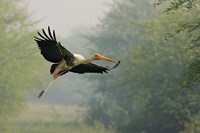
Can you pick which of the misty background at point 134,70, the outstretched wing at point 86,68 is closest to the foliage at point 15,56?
the misty background at point 134,70

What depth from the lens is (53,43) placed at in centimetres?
798

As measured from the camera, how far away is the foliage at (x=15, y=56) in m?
46.6

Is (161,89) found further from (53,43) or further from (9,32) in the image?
(53,43)

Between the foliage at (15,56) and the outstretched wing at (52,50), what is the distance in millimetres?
38205

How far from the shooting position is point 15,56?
156 feet

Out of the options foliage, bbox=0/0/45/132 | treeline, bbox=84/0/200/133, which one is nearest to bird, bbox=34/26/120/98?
treeline, bbox=84/0/200/133

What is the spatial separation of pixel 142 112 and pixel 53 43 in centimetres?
3055

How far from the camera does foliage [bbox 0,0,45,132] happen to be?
153 ft

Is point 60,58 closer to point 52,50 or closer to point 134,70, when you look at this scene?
point 52,50

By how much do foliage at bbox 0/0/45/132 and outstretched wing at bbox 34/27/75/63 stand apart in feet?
125

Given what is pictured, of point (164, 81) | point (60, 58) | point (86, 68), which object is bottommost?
point (60, 58)

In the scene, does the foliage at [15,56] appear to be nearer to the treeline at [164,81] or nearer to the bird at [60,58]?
the treeline at [164,81]

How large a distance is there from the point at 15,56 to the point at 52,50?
39.9m

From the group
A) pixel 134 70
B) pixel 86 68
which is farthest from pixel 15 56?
pixel 86 68
